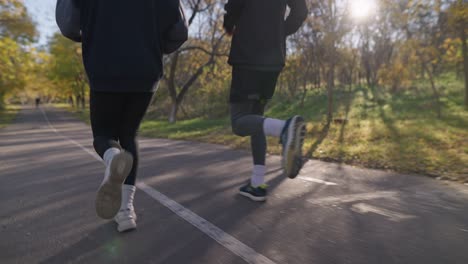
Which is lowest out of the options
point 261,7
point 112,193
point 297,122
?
point 112,193

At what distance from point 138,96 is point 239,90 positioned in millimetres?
Answer: 866

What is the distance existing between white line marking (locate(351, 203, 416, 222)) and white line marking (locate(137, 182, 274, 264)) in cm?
109

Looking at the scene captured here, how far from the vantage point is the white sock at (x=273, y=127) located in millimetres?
2248

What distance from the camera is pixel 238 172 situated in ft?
13.2

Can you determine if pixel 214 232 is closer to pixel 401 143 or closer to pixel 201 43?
pixel 401 143

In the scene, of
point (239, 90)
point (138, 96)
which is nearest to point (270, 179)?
point (239, 90)

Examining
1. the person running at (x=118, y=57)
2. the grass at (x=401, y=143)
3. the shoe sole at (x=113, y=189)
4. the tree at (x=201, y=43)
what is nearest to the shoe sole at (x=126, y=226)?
the person running at (x=118, y=57)

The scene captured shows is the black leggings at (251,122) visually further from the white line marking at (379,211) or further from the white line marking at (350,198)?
the white line marking at (379,211)

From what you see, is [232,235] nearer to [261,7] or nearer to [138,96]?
[138,96]

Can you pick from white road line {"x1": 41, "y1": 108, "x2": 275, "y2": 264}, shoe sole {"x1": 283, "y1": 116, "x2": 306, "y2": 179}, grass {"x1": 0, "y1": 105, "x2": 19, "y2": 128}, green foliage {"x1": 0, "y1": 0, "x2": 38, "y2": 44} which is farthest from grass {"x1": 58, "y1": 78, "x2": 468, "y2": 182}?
grass {"x1": 0, "y1": 105, "x2": 19, "y2": 128}

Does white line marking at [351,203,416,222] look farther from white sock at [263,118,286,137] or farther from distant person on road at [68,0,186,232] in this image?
distant person on road at [68,0,186,232]

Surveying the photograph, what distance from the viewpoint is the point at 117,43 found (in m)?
1.98

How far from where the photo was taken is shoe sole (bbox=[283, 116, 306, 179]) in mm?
2141

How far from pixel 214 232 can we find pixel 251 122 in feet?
2.88
